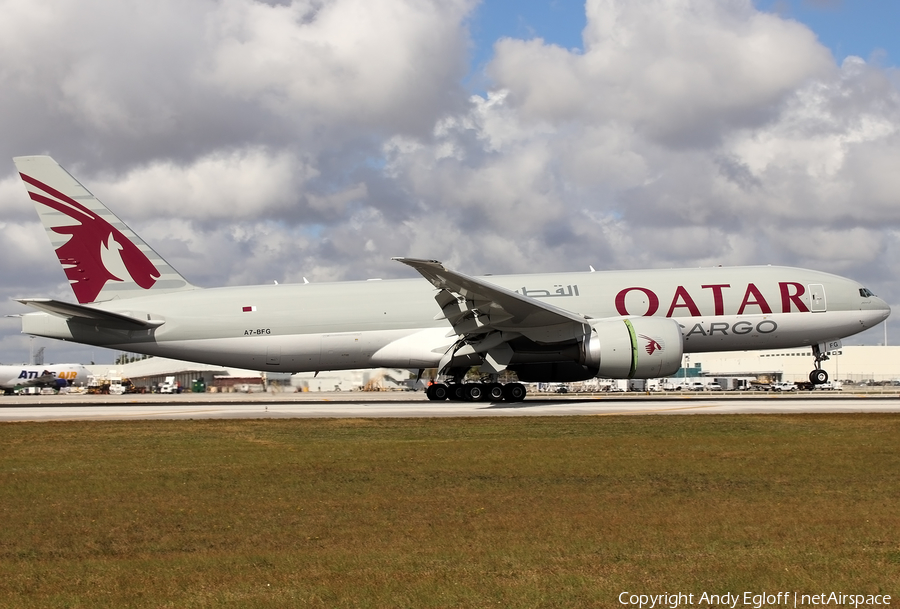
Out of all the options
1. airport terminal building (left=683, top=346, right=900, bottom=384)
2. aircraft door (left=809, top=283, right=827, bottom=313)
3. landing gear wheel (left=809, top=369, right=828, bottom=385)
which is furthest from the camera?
airport terminal building (left=683, top=346, right=900, bottom=384)

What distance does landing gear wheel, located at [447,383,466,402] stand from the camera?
1356 inches

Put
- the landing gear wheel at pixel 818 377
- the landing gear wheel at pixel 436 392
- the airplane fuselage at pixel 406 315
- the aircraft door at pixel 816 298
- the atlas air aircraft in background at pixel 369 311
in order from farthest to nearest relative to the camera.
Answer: the landing gear wheel at pixel 818 377, the landing gear wheel at pixel 436 392, the aircraft door at pixel 816 298, the airplane fuselage at pixel 406 315, the atlas air aircraft in background at pixel 369 311

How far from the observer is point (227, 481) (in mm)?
14180

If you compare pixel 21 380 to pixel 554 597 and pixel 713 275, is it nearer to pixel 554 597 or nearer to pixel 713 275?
pixel 713 275

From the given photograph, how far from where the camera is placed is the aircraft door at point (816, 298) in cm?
3478

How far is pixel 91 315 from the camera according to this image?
3309 cm

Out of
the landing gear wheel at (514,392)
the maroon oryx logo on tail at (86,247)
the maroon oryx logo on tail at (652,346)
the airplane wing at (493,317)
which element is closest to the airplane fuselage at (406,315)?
the maroon oryx logo on tail at (86,247)

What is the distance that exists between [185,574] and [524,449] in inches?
415

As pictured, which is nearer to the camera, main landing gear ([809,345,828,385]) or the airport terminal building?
main landing gear ([809,345,828,385])

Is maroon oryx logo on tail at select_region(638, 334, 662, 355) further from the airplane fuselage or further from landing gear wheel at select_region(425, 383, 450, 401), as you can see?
landing gear wheel at select_region(425, 383, 450, 401)

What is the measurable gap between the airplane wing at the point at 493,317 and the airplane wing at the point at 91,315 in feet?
38.0

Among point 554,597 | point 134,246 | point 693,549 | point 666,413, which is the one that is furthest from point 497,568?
point 134,246

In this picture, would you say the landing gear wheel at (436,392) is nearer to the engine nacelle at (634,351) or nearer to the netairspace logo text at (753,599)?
the engine nacelle at (634,351)

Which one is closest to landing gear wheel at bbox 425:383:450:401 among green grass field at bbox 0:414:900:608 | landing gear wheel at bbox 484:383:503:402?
landing gear wheel at bbox 484:383:503:402
